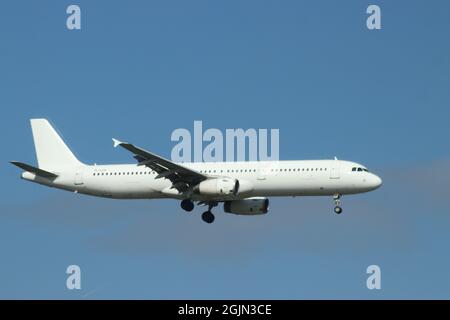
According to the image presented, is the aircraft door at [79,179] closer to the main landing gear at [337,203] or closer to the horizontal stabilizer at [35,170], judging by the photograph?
the horizontal stabilizer at [35,170]

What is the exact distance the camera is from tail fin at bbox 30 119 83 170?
8431 cm

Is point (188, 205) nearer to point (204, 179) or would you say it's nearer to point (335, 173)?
point (204, 179)

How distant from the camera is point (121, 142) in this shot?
72.2m

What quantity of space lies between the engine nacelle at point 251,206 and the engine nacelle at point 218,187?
568 cm

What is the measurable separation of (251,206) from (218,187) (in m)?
6.48

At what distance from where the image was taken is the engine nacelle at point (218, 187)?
76312mm

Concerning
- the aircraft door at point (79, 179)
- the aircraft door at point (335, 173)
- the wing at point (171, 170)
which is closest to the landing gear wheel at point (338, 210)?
the aircraft door at point (335, 173)

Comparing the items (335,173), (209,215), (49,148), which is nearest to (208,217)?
(209,215)

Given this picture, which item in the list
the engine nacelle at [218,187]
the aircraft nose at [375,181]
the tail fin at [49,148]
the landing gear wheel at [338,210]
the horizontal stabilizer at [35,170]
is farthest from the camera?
the tail fin at [49,148]

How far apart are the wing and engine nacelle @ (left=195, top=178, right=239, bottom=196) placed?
0.67m

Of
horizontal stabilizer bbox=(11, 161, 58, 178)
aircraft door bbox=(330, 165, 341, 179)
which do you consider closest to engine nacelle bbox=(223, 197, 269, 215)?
aircraft door bbox=(330, 165, 341, 179)
